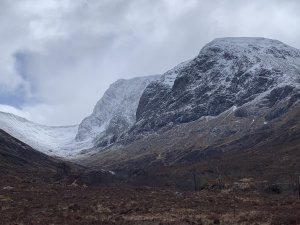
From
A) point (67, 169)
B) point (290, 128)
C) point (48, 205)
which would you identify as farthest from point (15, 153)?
point (48, 205)

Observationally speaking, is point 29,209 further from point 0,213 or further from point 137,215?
point 137,215

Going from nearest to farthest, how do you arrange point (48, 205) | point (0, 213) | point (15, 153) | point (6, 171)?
point (0, 213)
point (48, 205)
point (6, 171)
point (15, 153)

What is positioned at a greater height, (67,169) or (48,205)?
(67,169)

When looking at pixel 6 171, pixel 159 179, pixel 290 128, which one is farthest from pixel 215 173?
pixel 290 128

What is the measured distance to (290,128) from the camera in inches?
7343

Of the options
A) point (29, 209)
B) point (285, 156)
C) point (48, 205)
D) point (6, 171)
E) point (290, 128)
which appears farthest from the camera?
point (290, 128)

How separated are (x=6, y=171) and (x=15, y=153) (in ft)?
151

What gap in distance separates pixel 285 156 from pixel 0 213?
9874 cm

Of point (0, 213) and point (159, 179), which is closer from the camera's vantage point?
point (0, 213)

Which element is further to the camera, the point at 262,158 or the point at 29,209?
the point at 262,158

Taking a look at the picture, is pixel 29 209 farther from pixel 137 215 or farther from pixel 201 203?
pixel 201 203

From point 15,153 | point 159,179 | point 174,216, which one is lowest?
point 174,216

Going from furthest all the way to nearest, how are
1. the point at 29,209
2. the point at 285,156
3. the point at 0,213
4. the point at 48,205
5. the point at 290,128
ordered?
the point at 290,128 → the point at 285,156 → the point at 48,205 → the point at 29,209 → the point at 0,213

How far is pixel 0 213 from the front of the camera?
45.9m
